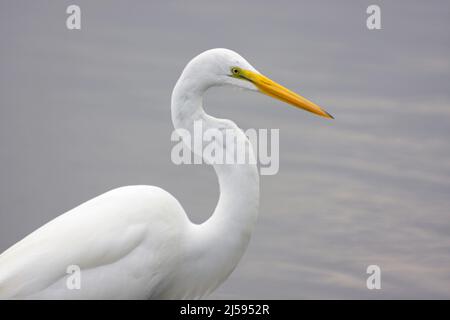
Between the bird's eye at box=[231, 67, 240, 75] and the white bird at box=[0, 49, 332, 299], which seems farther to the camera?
the bird's eye at box=[231, 67, 240, 75]

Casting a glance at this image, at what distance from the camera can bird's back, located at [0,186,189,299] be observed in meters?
4.80

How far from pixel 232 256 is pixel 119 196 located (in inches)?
24.5

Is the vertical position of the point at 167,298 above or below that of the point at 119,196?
below

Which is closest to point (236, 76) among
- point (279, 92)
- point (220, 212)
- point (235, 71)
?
point (235, 71)

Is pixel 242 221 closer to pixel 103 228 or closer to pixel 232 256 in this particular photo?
pixel 232 256

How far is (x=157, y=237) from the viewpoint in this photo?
4910 millimetres

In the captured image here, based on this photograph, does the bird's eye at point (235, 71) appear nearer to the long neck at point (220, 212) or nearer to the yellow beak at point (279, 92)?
the yellow beak at point (279, 92)

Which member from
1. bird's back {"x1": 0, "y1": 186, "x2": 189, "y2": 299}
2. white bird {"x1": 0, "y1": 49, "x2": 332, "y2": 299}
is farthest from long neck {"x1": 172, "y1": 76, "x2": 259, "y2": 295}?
bird's back {"x1": 0, "y1": 186, "x2": 189, "y2": 299}

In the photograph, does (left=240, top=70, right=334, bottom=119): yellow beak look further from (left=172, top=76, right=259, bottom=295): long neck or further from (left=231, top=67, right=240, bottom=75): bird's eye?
(left=172, top=76, right=259, bottom=295): long neck

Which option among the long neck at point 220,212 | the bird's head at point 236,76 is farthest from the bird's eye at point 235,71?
the long neck at point 220,212

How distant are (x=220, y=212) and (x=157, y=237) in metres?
0.34

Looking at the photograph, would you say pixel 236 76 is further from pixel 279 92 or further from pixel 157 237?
pixel 157 237

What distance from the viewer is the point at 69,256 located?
4812 mm
